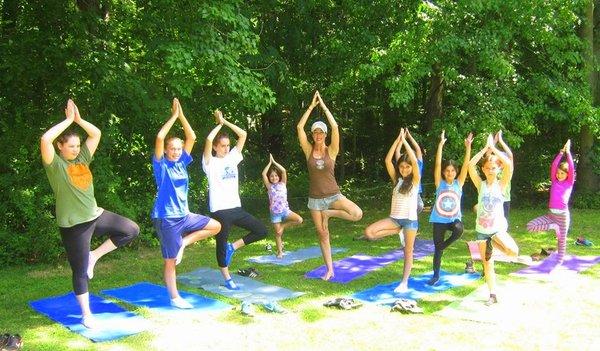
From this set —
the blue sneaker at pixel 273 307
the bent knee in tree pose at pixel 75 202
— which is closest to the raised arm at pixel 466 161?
the blue sneaker at pixel 273 307

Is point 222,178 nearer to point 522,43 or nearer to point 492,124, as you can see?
point 492,124

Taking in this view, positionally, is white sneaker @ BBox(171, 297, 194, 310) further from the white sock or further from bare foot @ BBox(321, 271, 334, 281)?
bare foot @ BBox(321, 271, 334, 281)

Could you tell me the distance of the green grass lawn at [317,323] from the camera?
4.90m

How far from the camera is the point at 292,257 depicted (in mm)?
8609

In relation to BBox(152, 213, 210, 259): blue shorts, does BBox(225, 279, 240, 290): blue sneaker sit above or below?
below

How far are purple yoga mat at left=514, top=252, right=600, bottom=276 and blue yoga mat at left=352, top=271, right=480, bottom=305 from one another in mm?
829

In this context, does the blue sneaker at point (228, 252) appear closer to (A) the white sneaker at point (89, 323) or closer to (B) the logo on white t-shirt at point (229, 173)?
(B) the logo on white t-shirt at point (229, 173)

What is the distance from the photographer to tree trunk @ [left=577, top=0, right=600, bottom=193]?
12766 mm

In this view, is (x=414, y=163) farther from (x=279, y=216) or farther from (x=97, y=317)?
(x=97, y=317)

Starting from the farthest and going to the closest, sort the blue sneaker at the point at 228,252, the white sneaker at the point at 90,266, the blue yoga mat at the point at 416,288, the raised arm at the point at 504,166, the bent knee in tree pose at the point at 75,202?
the blue sneaker at the point at 228,252
the blue yoga mat at the point at 416,288
the raised arm at the point at 504,166
the white sneaker at the point at 90,266
the bent knee in tree pose at the point at 75,202

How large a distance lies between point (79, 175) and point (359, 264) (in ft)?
13.9

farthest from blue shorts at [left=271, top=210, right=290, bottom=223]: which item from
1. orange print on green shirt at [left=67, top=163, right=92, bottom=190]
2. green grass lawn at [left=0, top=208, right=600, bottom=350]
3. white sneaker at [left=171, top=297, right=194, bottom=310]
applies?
orange print on green shirt at [left=67, top=163, right=92, bottom=190]

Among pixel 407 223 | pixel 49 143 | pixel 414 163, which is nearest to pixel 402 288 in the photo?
pixel 407 223

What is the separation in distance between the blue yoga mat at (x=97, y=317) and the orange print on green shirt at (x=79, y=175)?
53.5 inches
